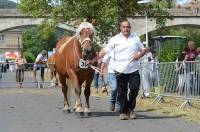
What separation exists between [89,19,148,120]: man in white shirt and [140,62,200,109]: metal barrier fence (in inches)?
120

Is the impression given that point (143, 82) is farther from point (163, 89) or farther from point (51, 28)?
point (51, 28)

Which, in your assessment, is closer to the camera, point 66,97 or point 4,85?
point 66,97

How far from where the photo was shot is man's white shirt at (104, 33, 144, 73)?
13.2 m

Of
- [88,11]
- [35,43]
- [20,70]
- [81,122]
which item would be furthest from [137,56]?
[35,43]

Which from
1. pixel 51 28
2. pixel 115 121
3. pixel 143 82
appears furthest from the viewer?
pixel 51 28

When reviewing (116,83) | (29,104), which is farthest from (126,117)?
(29,104)

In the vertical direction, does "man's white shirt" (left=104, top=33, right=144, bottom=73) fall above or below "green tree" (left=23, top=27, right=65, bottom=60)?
above

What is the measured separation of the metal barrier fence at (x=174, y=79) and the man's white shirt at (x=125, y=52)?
10.7 ft

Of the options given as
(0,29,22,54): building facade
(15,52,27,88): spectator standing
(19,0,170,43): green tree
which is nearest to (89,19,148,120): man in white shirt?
(19,0,170,43): green tree

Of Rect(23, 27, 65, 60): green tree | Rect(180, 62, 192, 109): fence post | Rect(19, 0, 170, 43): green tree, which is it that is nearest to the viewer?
Rect(180, 62, 192, 109): fence post

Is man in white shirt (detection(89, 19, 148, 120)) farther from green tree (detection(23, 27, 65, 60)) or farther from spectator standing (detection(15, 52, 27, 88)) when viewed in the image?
green tree (detection(23, 27, 65, 60))

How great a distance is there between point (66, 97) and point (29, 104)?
250 centimetres

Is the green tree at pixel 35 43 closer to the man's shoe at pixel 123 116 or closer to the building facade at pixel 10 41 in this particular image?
the building facade at pixel 10 41

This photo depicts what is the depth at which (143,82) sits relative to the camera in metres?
20.6
